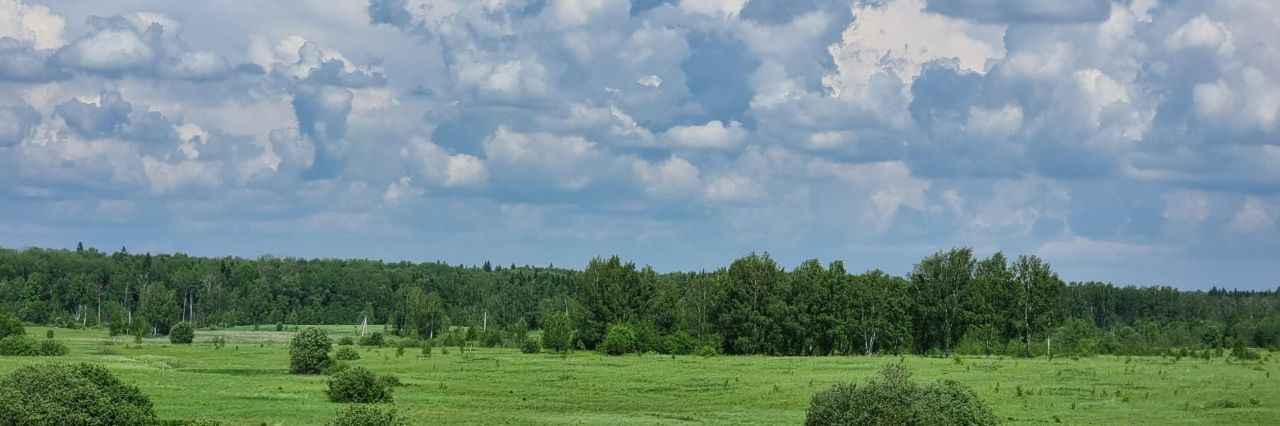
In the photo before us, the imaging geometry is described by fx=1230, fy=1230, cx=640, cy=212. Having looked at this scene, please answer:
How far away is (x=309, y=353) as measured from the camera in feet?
277

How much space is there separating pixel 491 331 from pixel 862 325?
166 ft

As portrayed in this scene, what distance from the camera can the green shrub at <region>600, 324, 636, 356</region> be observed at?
117 m

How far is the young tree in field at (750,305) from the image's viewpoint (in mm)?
120875

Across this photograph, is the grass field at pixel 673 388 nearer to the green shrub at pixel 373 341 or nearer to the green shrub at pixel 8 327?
the green shrub at pixel 8 327

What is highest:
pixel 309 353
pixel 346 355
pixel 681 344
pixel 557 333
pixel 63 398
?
pixel 557 333

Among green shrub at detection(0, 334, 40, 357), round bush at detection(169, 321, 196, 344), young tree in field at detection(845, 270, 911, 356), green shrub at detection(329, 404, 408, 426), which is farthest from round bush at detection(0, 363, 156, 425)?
→ round bush at detection(169, 321, 196, 344)

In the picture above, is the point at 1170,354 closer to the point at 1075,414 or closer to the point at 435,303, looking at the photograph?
the point at 1075,414

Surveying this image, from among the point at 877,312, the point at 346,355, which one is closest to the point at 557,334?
the point at 346,355

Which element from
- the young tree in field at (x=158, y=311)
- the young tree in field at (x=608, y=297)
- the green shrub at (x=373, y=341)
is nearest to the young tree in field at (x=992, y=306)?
the young tree in field at (x=608, y=297)

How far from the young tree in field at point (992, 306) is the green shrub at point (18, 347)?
8195 cm

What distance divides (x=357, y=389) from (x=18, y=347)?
5163 centimetres

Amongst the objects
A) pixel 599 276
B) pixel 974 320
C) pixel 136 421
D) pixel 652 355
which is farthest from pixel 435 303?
pixel 136 421

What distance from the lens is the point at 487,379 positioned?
7962cm

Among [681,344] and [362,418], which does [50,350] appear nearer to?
[681,344]
